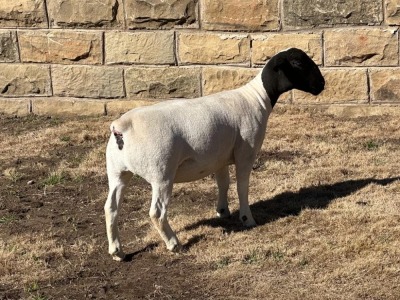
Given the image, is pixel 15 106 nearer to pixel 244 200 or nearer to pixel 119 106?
pixel 119 106

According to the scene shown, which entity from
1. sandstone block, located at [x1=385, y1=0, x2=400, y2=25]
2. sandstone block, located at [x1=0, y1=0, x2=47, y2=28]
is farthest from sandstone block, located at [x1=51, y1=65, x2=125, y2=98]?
sandstone block, located at [x1=385, y1=0, x2=400, y2=25]

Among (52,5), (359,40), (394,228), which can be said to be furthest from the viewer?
(52,5)

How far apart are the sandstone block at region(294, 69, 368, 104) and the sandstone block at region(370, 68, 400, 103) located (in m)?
0.10

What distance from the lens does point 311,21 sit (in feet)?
33.7

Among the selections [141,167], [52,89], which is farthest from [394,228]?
[52,89]

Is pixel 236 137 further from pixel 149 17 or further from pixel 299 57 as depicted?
pixel 149 17

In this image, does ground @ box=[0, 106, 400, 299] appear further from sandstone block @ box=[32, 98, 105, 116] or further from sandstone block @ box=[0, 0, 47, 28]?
sandstone block @ box=[0, 0, 47, 28]

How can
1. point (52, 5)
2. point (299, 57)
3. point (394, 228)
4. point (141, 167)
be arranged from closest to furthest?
point (141, 167) → point (394, 228) → point (299, 57) → point (52, 5)

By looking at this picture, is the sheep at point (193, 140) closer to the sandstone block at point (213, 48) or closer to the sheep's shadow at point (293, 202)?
the sheep's shadow at point (293, 202)

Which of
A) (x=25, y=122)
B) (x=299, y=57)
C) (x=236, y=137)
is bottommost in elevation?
(x=25, y=122)

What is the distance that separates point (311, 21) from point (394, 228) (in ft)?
14.8

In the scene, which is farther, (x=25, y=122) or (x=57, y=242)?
(x=25, y=122)

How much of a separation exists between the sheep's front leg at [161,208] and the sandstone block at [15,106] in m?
5.64

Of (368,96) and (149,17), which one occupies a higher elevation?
(149,17)
